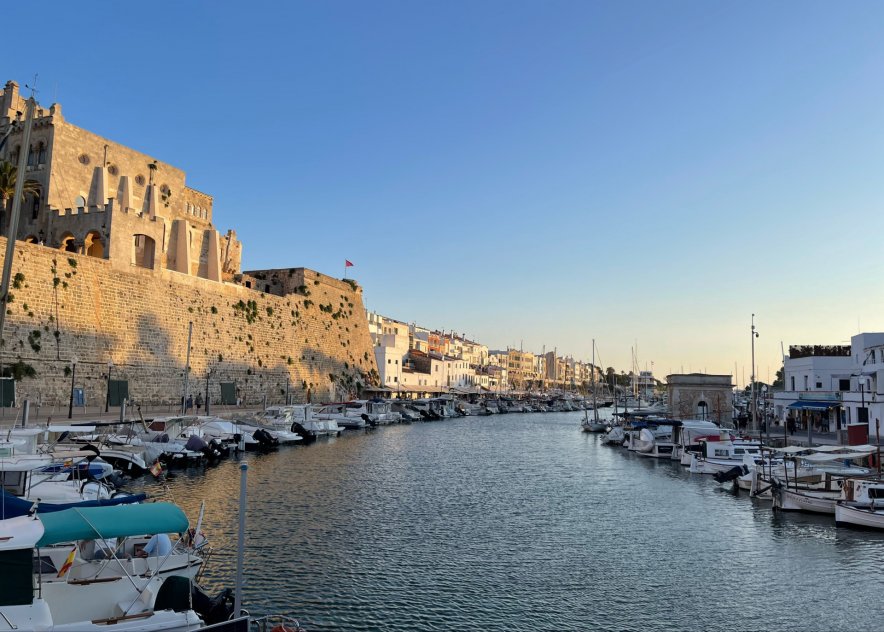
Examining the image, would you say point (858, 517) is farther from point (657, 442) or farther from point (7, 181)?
point (7, 181)

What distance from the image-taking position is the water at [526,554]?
38.3 ft

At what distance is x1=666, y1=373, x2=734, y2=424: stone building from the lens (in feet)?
160

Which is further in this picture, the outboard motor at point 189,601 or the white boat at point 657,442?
the white boat at point 657,442

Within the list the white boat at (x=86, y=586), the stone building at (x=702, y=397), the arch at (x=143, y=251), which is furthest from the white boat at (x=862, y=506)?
the arch at (x=143, y=251)

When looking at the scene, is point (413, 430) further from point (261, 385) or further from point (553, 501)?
point (553, 501)

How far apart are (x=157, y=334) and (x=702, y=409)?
1551 inches

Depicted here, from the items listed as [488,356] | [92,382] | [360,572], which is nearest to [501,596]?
[360,572]

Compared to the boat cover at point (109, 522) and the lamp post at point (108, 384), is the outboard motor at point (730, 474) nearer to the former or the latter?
the boat cover at point (109, 522)

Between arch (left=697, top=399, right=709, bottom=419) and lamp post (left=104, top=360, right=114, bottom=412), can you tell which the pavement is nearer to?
lamp post (left=104, top=360, right=114, bottom=412)

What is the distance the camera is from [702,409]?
162 feet

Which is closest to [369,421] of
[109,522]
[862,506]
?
[862,506]

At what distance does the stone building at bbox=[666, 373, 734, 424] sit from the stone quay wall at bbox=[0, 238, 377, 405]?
1185 inches

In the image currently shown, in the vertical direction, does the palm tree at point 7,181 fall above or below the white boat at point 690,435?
above

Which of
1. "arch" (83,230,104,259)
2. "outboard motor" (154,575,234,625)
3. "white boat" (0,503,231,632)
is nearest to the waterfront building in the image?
"outboard motor" (154,575,234,625)
